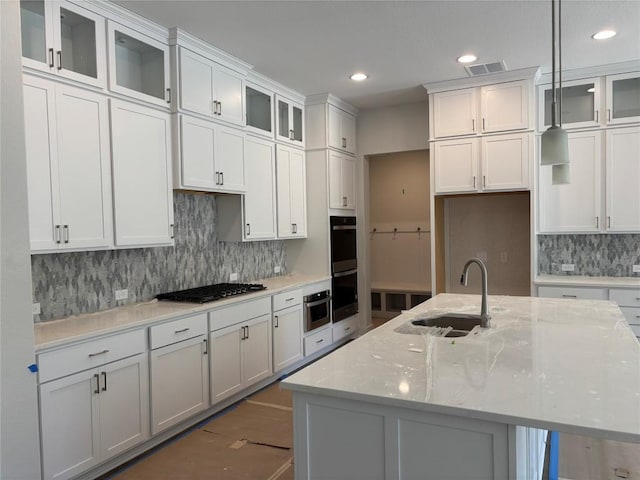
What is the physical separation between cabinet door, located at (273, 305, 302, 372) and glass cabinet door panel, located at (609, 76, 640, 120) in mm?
3479

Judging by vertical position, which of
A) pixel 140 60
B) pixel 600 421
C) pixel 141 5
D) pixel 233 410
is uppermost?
pixel 141 5

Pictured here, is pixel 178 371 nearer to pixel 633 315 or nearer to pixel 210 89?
pixel 210 89

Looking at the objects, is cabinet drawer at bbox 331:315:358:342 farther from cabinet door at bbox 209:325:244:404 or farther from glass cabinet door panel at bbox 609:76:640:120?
glass cabinet door panel at bbox 609:76:640:120

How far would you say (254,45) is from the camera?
11.9 feet

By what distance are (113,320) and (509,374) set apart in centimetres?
223

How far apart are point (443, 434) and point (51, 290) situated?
244 cm

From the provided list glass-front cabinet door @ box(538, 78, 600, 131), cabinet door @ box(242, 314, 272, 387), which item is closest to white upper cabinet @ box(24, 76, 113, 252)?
cabinet door @ box(242, 314, 272, 387)

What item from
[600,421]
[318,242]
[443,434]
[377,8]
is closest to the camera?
[600,421]

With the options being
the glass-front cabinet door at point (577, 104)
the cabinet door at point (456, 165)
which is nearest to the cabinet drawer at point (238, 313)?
the cabinet door at point (456, 165)

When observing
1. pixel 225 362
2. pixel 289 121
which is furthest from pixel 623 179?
pixel 225 362

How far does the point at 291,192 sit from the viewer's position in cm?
493

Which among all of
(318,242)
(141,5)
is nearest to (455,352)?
(141,5)

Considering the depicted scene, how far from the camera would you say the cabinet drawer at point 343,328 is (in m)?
5.29

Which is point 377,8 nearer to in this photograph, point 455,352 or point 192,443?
point 455,352
